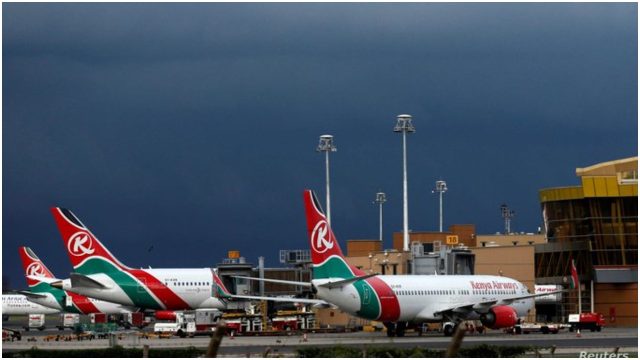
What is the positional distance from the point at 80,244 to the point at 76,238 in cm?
59

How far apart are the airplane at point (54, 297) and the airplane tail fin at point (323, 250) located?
29.6 m

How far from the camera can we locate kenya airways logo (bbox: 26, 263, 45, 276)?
128m

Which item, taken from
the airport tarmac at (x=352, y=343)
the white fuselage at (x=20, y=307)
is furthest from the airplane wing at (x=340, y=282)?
the white fuselage at (x=20, y=307)

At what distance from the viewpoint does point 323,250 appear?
70.8 metres

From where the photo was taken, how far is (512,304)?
84.0 m

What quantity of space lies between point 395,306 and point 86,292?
26134mm

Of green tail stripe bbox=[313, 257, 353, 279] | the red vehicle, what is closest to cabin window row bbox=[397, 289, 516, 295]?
green tail stripe bbox=[313, 257, 353, 279]

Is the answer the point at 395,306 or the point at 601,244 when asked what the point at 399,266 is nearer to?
the point at 601,244

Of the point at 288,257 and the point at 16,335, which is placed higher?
the point at 288,257

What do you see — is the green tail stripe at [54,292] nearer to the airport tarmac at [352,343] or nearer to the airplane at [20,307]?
the airplane at [20,307]

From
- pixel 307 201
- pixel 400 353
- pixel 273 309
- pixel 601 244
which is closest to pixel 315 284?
pixel 307 201

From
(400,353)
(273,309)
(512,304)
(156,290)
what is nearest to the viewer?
(400,353)

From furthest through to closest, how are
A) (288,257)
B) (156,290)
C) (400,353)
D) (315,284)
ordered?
(288,257)
(156,290)
(315,284)
(400,353)

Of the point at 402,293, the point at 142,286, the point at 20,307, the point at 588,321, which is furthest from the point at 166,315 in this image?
the point at 20,307
